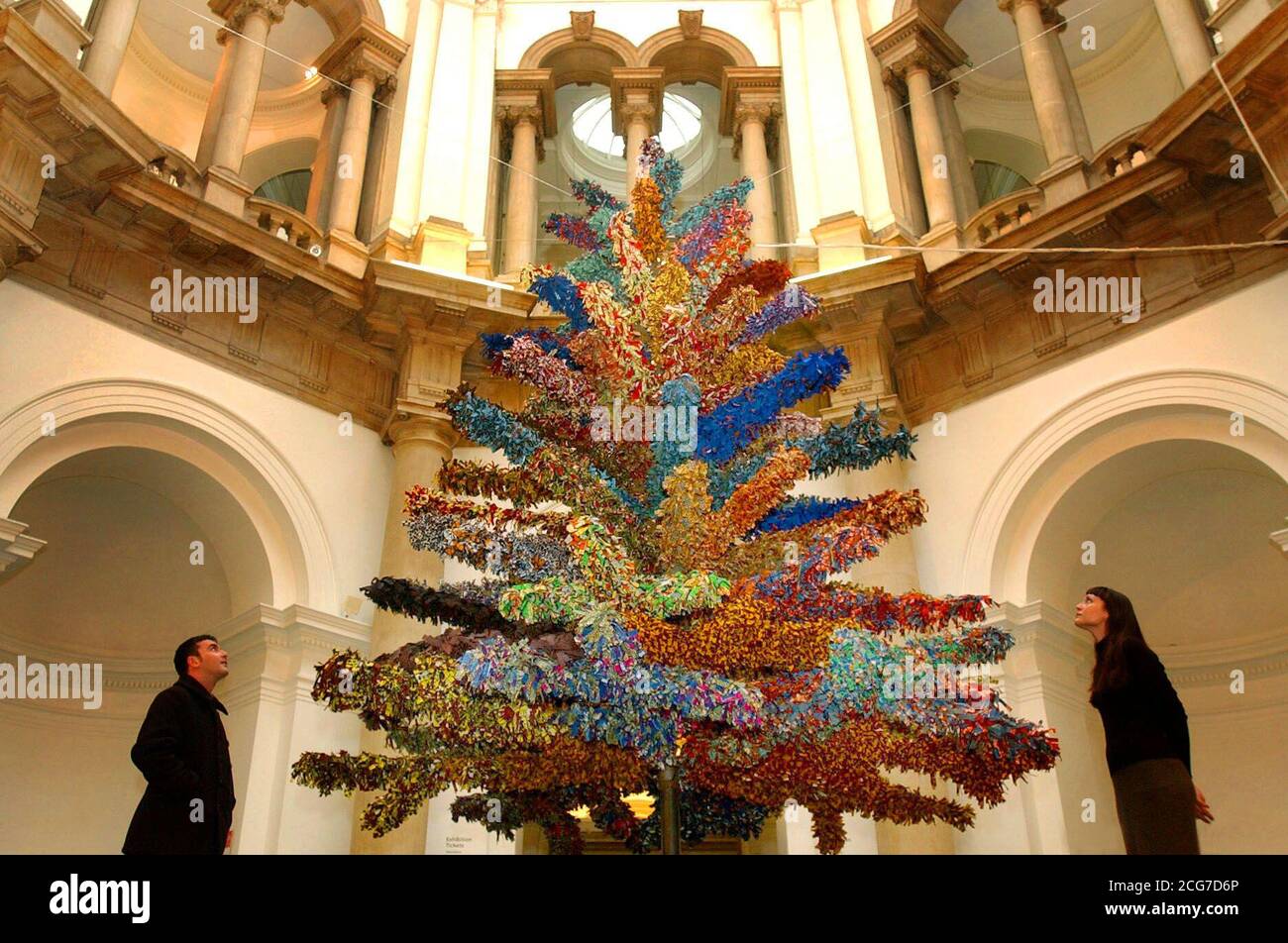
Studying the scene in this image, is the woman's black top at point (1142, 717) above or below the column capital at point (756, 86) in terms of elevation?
below

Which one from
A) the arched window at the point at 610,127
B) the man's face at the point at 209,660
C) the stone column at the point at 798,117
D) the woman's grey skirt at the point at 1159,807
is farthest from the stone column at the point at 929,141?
the man's face at the point at 209,660

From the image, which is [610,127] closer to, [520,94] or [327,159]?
[520,94]

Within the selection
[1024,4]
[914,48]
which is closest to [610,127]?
[914,48]

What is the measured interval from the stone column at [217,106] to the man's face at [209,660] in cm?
790

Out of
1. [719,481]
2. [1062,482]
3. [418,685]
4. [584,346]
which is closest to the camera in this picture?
[418,685]

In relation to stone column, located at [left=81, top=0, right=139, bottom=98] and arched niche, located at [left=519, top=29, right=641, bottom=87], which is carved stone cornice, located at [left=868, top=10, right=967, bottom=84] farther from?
stone column, located at [left=81, top=0, right=139, bottom=98]

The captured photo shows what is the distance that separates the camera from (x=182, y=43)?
15359 mm

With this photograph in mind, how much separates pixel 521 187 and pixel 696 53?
3517 mm

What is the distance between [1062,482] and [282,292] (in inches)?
310

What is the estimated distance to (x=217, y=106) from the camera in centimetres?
1181

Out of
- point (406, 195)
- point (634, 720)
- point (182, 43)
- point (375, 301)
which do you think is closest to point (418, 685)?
point (634, 720)

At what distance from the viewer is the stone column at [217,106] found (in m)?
11.4

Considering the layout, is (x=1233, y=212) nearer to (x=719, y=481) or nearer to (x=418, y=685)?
(x=719, y=481)

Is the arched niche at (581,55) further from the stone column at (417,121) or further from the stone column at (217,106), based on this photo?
the stone column at (217,106)
